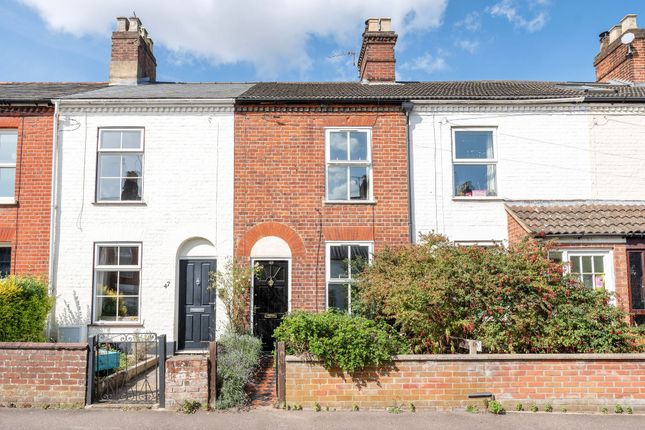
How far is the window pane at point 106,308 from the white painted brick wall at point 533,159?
735 centimetres

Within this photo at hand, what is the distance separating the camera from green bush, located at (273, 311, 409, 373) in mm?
6887

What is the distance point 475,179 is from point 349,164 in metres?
3.13

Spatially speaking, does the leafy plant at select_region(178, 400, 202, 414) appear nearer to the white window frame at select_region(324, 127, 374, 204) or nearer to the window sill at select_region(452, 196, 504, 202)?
the white window frame at select_region(324, 127, 374, 204)

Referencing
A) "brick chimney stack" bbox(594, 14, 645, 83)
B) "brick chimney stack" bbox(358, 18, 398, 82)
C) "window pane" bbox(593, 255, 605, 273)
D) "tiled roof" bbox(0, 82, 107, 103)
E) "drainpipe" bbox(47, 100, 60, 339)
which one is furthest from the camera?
"brick chimney stack" bbox(594, 14, 645, 83)

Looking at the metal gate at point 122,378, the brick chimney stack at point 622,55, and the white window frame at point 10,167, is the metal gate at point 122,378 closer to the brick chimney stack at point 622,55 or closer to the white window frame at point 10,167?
the white window frame at point 10,167

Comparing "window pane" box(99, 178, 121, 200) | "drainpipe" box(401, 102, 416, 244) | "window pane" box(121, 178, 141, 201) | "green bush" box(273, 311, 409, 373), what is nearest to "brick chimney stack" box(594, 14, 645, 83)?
"drainpipe" box(401, 102, 416, 244)

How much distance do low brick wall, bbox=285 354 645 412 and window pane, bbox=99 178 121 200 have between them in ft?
22.0

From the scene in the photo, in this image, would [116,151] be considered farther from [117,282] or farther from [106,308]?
[106,308]

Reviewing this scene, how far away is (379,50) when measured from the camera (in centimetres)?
1433

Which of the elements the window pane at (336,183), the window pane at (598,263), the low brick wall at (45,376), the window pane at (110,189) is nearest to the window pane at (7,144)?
the window pane at (110,189)

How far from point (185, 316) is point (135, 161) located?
12.7 feet

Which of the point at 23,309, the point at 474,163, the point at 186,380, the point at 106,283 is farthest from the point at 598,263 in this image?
the point at 23,309

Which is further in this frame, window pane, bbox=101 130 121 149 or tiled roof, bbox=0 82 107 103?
window pane, bbox=101 130 121 149

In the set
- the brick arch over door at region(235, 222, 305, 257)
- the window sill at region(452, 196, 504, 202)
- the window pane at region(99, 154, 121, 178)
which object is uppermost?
the window pane at region(99, 154, 121, 178)
